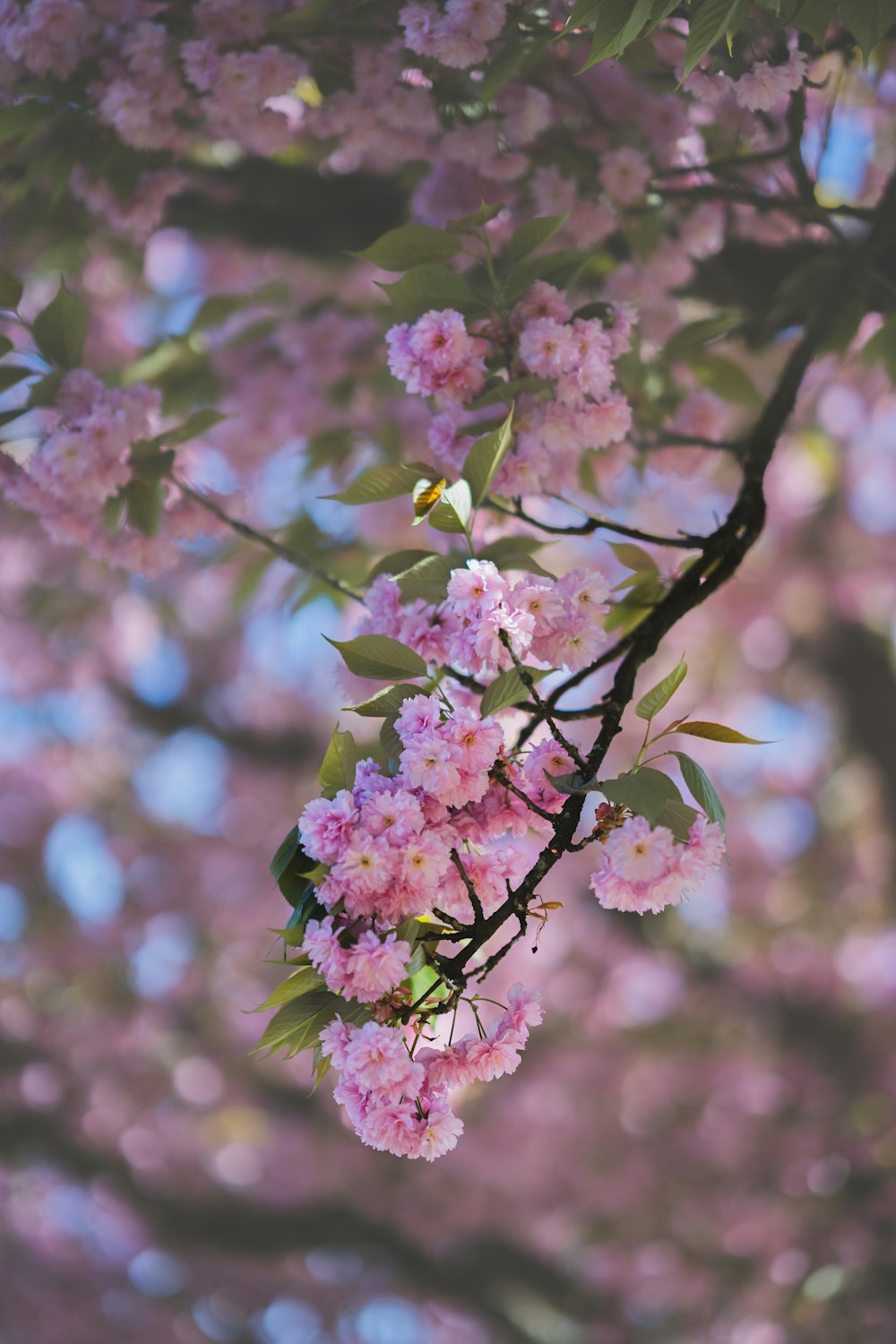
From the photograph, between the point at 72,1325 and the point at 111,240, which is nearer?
the point at 111,240

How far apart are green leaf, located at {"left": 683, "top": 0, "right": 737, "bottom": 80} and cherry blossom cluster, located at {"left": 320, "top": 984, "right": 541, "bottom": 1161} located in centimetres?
102

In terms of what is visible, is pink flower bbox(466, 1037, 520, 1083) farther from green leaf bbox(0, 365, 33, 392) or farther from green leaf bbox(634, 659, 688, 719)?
green leaf bbox(0, 365, 33, 392)

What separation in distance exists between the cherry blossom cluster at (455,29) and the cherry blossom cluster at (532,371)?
0.38 meters

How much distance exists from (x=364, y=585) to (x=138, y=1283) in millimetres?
6073

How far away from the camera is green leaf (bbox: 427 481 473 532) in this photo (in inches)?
46.1

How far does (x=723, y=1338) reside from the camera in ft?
16.3

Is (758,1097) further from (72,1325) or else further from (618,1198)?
(72,1325)

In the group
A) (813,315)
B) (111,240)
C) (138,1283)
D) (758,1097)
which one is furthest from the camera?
(138,1283)

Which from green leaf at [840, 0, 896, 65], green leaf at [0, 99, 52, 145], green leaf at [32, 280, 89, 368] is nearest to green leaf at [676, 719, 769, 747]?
green leaf at [840, 0, 896, 65]

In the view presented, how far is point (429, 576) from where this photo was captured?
4.01 ft

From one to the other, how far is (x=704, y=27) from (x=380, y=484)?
0.62 m

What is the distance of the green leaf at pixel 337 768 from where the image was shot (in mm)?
1064

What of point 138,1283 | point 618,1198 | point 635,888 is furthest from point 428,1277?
point 635,888

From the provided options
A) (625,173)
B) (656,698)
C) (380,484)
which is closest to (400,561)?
(380,484)
